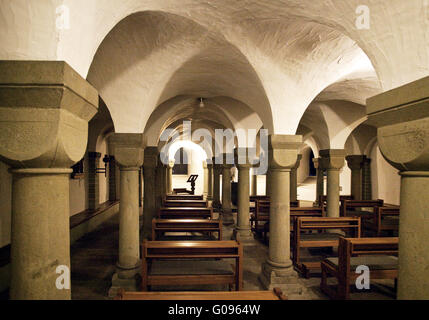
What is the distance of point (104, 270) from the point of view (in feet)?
16.8

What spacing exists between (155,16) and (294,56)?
217 cm

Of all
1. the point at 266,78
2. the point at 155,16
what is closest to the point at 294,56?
the point at 266,78

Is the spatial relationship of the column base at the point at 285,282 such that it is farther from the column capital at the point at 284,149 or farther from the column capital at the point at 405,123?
the column capital at the point at 405,123

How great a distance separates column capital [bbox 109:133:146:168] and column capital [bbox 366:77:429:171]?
343cm

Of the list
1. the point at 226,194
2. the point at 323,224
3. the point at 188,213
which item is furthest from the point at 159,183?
the point at 323,224

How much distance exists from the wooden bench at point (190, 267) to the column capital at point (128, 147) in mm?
1527

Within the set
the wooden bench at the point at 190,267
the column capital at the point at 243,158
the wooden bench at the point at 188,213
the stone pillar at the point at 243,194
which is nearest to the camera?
the wooden bench at the point at 190,267

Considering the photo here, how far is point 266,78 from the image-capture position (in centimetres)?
438

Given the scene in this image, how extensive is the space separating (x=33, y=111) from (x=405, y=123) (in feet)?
8.32

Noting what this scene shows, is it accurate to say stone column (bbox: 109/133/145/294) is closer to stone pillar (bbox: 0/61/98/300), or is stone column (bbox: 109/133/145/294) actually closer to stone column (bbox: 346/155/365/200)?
stone pillar (bbox: 0/61/98/300)

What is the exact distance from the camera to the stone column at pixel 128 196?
439 cm

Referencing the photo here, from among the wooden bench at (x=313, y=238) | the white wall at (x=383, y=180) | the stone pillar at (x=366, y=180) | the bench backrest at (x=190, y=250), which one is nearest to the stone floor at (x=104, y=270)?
the wooden bench at (x=313, y=238)

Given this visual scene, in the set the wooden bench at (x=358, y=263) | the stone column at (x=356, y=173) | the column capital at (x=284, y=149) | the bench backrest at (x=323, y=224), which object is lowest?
the wooden bench at (x=358, y=263)
